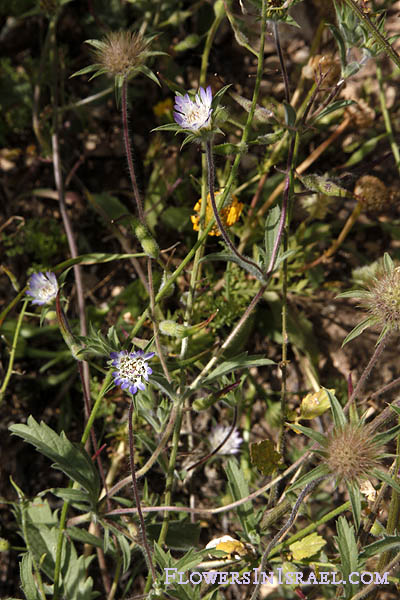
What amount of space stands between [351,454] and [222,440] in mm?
1040

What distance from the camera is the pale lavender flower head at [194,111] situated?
4.73 feet

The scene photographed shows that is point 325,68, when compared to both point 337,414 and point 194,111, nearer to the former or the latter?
point 194,111

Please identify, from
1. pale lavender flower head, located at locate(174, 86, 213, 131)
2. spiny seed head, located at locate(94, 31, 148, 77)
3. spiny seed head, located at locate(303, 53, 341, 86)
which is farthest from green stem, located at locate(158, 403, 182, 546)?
spiny seed head, located at locate(303, 53, 341, 86)

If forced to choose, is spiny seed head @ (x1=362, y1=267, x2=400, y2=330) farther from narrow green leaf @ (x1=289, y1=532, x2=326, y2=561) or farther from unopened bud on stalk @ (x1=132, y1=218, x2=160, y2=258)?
narrow green leaf @ (x1=289, y1=532, x2=326, y2=561)

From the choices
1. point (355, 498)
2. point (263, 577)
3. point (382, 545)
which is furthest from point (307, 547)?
point (355, 498)

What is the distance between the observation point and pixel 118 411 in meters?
2.54

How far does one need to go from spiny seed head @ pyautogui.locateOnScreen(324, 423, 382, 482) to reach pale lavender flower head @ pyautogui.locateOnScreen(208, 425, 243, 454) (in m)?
0.89

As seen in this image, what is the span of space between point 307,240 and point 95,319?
1061 mm

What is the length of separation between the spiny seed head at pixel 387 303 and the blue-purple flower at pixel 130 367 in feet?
2.11

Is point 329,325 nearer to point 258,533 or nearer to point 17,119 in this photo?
point 258,533

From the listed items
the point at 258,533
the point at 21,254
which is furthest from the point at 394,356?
the point at 21,254

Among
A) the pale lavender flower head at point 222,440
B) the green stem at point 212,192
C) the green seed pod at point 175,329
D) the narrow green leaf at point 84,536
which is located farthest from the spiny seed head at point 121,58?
the narrow green leaf at point 84,536

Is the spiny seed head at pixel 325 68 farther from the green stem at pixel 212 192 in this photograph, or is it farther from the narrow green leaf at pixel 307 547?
the narrow green leaf at pixel 307 547

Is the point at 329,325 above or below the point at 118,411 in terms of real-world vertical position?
above
